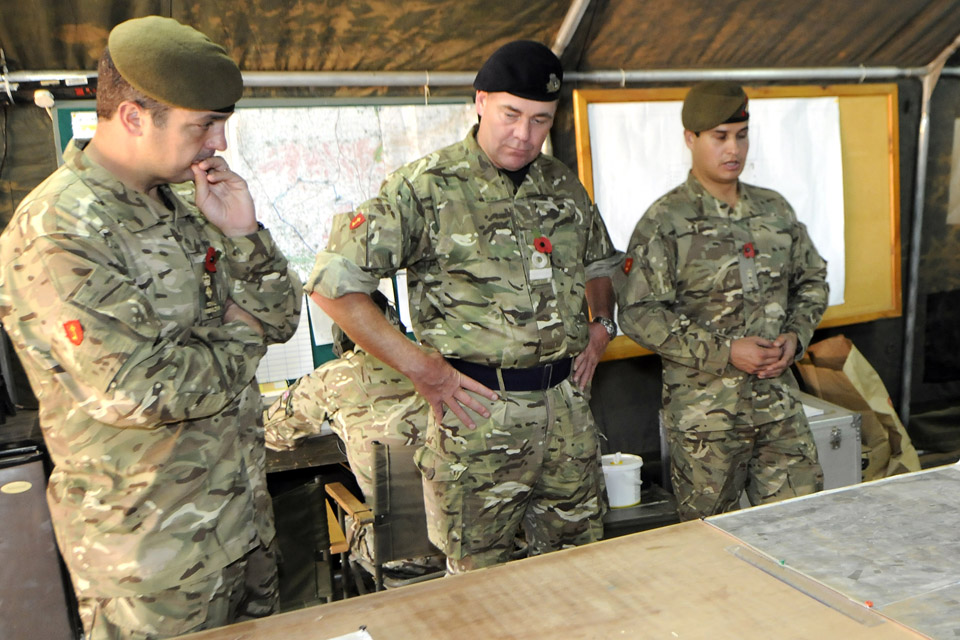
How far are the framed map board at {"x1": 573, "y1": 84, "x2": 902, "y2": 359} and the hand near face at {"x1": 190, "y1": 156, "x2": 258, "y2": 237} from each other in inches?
125

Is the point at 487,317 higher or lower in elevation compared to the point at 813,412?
higher

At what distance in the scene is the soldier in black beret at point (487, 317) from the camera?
6.36 feet

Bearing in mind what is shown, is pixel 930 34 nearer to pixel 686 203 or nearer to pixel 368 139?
pixel 686 203

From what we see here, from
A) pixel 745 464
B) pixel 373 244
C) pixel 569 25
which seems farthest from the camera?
pixel 569 25

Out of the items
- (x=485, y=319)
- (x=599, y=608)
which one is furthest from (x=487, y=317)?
(x=599, y=608)

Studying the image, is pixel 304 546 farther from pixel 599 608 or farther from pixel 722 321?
pixel 599 608

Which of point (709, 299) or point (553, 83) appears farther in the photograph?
point (709, 299)

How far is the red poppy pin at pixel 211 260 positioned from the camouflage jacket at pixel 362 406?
34.7 inches

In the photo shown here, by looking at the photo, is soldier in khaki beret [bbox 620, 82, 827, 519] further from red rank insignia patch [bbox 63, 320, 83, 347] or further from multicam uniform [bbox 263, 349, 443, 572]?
red rank insignia patch [bbox 63, 320, 83, 347]

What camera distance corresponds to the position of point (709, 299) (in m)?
2.49

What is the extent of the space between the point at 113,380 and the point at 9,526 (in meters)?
1.36

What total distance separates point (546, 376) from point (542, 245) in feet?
1.13

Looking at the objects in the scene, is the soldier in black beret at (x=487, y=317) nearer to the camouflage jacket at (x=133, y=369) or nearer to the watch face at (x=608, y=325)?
the watch face at (x=608, y=325)

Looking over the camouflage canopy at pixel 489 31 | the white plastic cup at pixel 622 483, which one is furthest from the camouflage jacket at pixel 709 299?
the camouflage canopy at pixel 489 31
